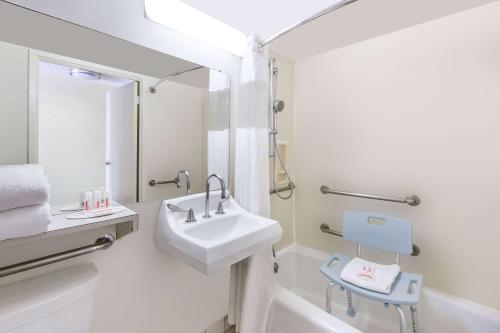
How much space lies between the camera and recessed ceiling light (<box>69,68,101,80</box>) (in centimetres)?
88

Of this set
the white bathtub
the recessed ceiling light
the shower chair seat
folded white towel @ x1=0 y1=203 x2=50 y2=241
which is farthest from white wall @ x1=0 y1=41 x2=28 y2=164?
the shower chair seat

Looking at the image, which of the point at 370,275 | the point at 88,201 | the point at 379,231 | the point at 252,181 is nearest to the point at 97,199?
the point at 88,201

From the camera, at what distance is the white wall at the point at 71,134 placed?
82 centimetres

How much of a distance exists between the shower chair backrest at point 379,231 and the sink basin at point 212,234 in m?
0.70

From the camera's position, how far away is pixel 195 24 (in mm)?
1149

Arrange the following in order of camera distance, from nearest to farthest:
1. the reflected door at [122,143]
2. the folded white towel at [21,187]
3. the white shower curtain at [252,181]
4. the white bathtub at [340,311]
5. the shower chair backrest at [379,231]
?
the folded white towel at [21,187]
the reflected door at [122,143]
the white bathtub at [340,311]
the white shower curtain at [252,181]
the shower chair backrest at [379,231]

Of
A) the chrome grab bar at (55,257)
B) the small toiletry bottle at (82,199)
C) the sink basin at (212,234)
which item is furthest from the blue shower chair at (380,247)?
the small toiletry bottle at (82,199)

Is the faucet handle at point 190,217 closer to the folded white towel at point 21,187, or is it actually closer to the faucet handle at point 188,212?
the faucet handle at point 188,212

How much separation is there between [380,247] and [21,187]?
1.73 m

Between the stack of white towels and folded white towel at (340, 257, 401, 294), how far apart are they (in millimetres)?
1375

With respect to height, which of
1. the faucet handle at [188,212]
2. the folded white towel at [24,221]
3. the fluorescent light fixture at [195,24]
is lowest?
the faucet handle at [188,212]

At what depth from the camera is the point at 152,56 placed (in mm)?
1041

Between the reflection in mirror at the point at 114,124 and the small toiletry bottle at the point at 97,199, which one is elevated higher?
the reflection in mirror at the point at 114,124

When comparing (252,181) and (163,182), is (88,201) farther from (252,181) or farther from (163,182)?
(252,181)
